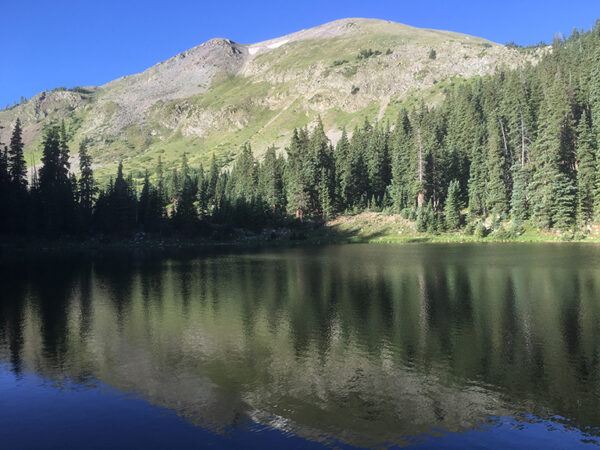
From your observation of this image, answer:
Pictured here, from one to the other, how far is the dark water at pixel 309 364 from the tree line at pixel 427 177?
58815 millimetres

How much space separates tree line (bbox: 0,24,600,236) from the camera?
104062 mm

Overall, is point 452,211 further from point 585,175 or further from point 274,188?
point 274,188

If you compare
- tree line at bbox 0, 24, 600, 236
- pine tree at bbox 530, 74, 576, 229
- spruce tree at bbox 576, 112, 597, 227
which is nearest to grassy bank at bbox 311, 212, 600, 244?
tree line at bbox 0, 24, 600, 236

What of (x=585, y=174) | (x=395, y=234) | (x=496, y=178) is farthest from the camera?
(x=395, y=234)

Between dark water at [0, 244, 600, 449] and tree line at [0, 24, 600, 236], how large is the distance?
193ft

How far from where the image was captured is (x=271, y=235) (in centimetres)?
13012

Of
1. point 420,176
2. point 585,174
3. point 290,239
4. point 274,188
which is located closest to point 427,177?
point 420,176

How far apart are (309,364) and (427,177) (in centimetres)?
10908

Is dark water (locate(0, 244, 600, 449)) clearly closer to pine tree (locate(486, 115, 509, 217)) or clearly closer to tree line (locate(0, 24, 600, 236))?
tree line (locate(0, 24, 600, 236))

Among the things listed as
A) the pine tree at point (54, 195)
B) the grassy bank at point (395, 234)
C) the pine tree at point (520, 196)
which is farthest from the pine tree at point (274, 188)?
the pine tree at point (520, 196)

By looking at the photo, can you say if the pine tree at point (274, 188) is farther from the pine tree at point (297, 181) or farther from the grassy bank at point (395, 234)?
the grassy bank at point (395, 234)

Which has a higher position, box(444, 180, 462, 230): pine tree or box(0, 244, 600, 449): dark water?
box(444, 180, 462, 230): pine tree

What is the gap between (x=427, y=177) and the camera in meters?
128

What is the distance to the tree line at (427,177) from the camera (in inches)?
4097
